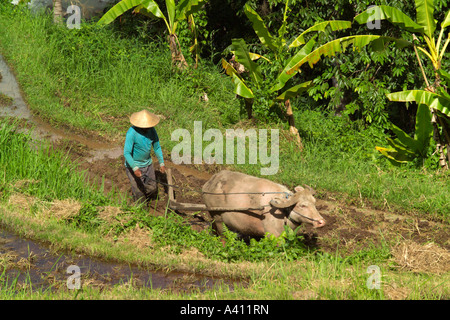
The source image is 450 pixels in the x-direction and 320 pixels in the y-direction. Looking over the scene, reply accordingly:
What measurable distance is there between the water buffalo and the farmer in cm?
114

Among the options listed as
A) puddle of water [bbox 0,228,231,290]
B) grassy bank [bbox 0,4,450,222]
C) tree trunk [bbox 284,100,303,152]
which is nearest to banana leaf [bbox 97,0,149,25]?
grassy bank [bbox 0,4,450,222]

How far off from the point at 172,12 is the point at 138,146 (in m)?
4.68

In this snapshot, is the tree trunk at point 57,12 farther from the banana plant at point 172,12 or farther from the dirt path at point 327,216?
the dirt path at point 327,216

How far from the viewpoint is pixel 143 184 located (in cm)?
766

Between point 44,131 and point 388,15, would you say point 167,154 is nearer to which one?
point 44,131

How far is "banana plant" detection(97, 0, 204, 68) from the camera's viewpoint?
34.9 ft

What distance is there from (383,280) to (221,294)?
1.47m

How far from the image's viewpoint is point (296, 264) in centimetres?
568

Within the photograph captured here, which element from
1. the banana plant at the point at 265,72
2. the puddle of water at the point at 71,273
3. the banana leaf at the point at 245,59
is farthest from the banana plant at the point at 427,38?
the puddle of water at the point at 71,273

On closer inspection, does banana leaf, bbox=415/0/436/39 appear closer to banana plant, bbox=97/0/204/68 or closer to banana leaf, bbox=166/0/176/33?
banana plant, bbox=97/0/204/68

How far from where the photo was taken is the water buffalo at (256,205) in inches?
239

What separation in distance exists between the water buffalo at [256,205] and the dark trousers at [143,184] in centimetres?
113
